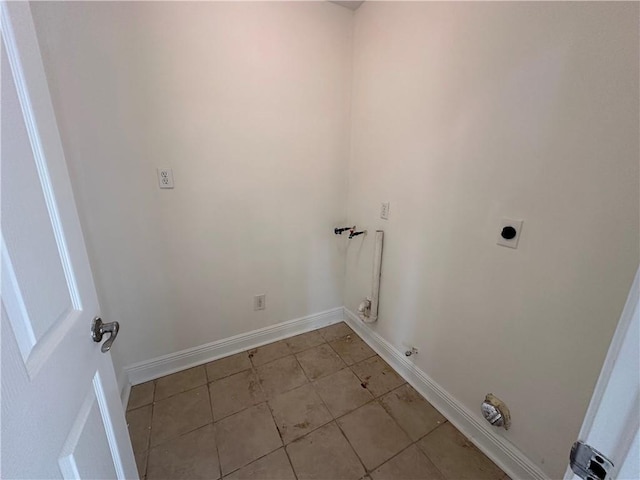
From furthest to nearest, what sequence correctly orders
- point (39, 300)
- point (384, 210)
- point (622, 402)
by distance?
point (384, 210), point (39, 300), point (622, 402)

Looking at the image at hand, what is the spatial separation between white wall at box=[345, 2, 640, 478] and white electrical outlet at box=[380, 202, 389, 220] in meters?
0.05

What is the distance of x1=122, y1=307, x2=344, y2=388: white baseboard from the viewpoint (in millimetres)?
1665

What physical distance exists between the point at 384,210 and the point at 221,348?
152cm

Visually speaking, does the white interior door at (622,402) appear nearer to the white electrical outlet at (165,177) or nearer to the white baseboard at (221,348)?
the white electrical outlet at (165,177)

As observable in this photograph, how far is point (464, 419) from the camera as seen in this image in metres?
1.39

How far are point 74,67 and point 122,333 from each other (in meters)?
1.40

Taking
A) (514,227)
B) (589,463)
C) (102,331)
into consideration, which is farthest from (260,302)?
(589,463)

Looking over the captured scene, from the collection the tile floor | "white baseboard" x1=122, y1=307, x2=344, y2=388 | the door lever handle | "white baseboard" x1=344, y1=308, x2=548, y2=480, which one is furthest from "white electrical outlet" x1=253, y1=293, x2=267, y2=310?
the door lever handle

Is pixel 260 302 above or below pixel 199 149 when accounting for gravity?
below

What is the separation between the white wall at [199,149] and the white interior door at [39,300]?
0.86 metres

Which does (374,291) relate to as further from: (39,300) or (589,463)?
(39,300)

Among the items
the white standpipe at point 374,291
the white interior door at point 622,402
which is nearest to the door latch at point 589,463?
the white interior door at point 622,402

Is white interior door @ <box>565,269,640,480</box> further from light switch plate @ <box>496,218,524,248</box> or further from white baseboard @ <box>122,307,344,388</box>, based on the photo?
white baseboard @ <box>122,307,344,388</box>

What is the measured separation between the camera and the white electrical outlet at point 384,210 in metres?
1.71
